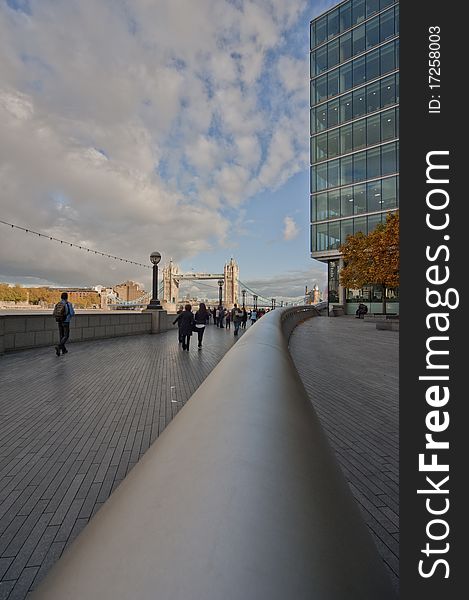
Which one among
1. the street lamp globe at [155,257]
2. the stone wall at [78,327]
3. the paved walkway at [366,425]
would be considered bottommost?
the paved walkway at [366,425]

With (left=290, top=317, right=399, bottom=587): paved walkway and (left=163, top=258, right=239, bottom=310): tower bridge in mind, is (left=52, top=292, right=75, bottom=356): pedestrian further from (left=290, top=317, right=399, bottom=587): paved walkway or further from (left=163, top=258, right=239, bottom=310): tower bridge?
(left=163, top=258, right=239, bottom=310): tower bridge

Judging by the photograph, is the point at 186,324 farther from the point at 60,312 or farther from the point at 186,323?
the point at 60,312

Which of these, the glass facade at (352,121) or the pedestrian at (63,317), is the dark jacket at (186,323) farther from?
the glass facade at (352,121)

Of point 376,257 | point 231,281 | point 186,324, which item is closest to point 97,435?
point 186,324

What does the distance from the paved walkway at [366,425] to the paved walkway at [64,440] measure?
78.0 inches

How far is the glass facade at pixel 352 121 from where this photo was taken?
38375mm

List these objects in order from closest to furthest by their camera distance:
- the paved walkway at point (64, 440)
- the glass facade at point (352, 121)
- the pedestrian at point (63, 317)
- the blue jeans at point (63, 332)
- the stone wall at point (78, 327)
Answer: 1. the paved walkway at point (64, 440)
2. the pedestrian at point (63, 317)
3. the blue jeans at point (63, 332)
4. the stone wall at point (78, 327)
5. the glass facade at point (352, 121)

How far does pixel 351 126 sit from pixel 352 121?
54 centimetres

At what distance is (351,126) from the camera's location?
41.7m

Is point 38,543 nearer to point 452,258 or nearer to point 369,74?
point 452,258

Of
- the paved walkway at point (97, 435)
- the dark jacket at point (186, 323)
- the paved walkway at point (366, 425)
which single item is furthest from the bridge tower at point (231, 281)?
the paved walkway at point (97, 435)

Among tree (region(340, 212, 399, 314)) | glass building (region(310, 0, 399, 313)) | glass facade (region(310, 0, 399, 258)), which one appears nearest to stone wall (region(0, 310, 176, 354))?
tree (region(340, 212, 399, 314))

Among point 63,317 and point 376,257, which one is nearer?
point 63,317

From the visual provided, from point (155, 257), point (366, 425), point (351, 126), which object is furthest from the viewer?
point (351, 126)
